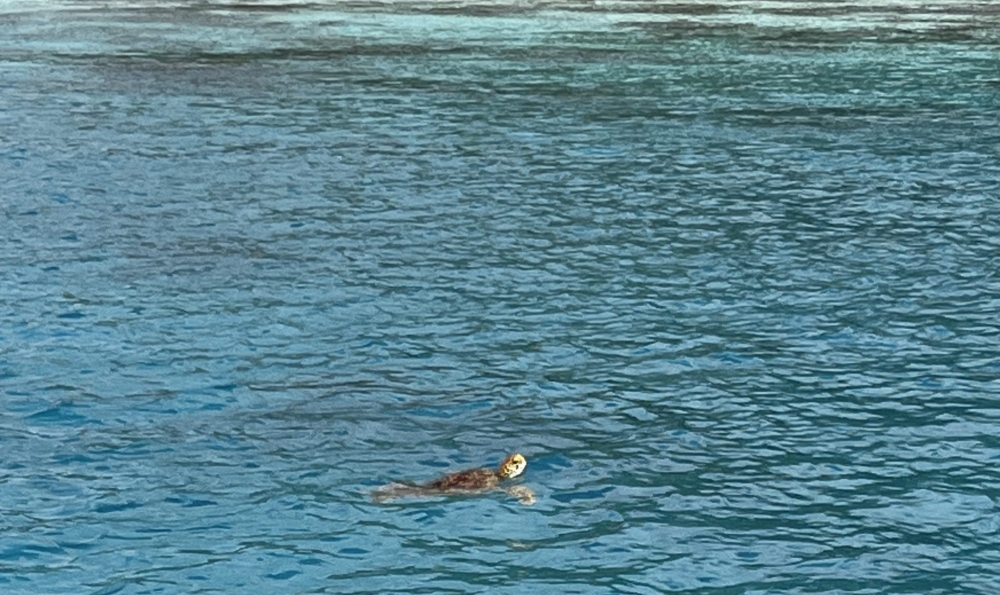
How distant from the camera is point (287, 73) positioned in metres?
44.4

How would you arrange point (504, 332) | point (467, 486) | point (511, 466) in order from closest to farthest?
point (467, 486)
point (511, 466)
point (504, 332)

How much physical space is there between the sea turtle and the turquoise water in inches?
A: 8.1

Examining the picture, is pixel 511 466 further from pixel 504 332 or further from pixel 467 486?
pixel 504 332

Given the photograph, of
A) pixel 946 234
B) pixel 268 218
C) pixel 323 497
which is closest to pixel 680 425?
pixel 323 497

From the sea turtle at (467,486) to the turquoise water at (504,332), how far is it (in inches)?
8.1

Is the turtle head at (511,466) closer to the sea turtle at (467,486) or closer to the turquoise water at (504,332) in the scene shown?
the sea turtle at (467,486)

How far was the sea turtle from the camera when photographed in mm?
15586

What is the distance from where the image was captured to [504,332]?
69.3ft

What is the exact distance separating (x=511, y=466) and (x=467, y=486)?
1.61ft

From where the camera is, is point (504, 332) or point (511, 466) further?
point (504, 332)

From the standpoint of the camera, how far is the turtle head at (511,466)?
15.8 m

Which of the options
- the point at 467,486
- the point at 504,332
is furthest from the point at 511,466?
the point at 504,332

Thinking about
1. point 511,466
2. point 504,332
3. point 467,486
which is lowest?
point 504,332

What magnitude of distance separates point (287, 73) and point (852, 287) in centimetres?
2468
